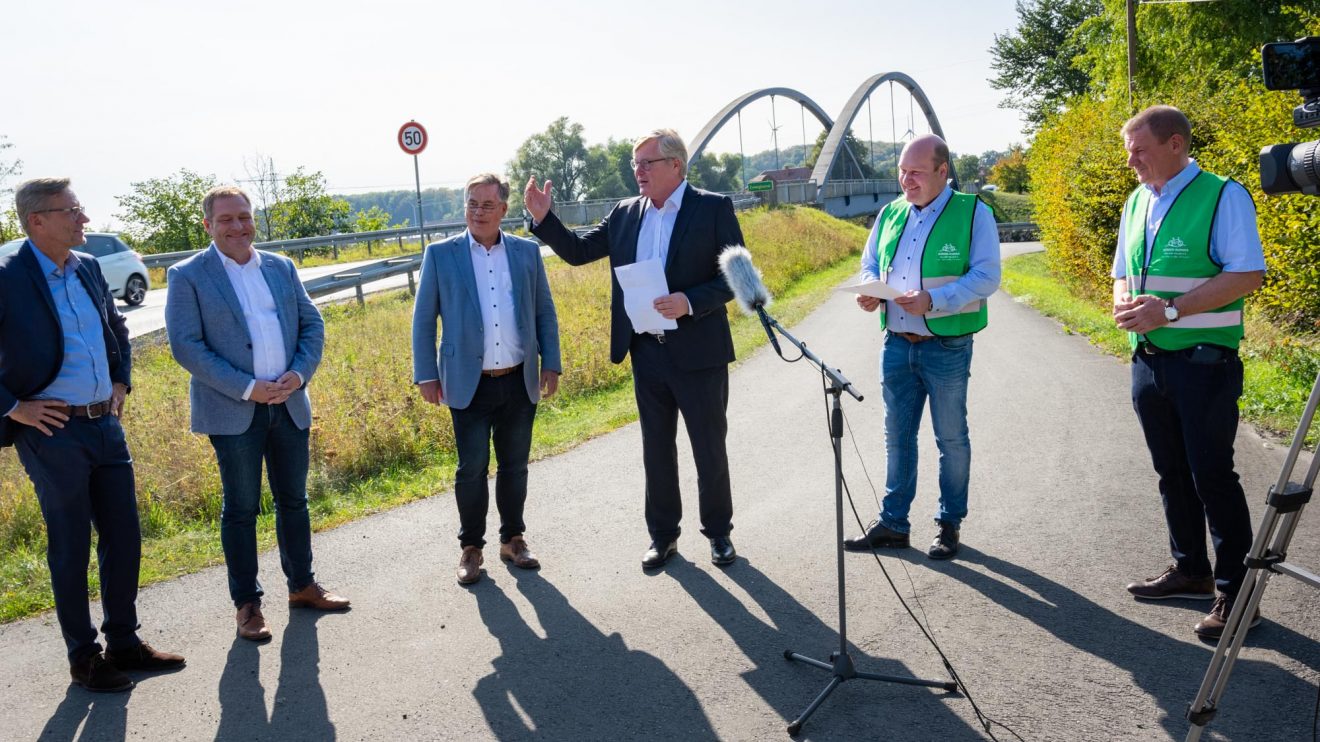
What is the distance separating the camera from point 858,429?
8266 millimetres

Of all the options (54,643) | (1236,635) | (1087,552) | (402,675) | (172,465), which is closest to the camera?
(1236,635)

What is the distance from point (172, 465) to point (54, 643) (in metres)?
2.78

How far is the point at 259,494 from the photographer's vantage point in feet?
15.6

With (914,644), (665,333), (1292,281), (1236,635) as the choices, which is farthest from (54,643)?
(1292,281)

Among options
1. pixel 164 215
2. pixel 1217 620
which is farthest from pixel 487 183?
pixel 164 215

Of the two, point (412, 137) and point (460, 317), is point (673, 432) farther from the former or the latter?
point (412, 137)

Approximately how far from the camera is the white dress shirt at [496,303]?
5305 mm

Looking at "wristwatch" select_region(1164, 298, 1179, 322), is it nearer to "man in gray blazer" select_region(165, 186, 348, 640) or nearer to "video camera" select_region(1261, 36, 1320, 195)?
"video camera" select_region(1261, 36, 1320, 195)

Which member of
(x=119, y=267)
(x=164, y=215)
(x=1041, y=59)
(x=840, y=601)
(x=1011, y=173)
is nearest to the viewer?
(x=840, y=601)

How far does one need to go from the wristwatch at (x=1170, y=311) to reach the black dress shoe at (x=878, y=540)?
1.84m

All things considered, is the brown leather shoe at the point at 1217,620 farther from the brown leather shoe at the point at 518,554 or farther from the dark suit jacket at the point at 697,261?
the brown leather shoe at the point at 518,554

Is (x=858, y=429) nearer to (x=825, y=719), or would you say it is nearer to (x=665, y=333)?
(x=665, y=333)

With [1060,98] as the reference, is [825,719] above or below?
below

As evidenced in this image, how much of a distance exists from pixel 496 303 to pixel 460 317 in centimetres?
21
